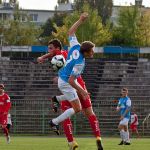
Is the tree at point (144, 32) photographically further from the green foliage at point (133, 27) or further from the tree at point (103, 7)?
the tree at point (103, 7)

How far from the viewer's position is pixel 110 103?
44.8 meters

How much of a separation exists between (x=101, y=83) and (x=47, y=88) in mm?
3687

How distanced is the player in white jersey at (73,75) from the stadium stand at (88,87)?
87.6ft

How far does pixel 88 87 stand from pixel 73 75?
1295 inches

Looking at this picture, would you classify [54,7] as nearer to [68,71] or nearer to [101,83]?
[101,83]

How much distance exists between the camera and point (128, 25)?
81.1 metres

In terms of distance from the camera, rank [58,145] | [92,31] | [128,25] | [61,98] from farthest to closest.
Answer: [128,25] → [92,31] → [58,145] → [61,98]

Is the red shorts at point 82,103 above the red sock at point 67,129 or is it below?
above

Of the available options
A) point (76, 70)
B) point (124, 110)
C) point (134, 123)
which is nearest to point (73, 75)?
point (76, 70)

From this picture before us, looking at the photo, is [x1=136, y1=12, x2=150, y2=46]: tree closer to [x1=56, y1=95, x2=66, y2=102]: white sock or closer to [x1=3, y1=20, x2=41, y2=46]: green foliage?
[x1=3, y1=20, x2=41, y2=46]: green foliage

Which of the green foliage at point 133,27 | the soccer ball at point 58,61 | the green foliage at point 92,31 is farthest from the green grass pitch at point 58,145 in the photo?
the green foliage at point 133,27

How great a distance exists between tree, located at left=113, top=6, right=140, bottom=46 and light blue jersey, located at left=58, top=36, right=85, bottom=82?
63.2 meters

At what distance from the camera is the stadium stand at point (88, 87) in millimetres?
43969

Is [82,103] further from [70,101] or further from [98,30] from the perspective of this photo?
[98,30]
